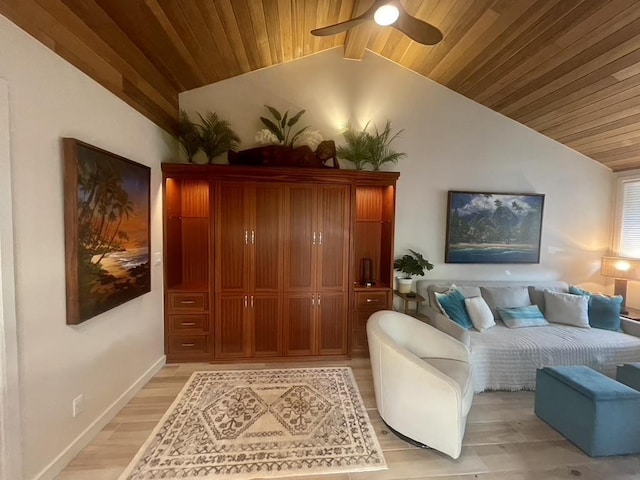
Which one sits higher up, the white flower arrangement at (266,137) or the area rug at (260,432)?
the white flower arrangement at (266,137)

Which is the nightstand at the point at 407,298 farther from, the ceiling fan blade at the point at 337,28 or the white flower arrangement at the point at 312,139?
the ceiling fan blade at the point at 337,28

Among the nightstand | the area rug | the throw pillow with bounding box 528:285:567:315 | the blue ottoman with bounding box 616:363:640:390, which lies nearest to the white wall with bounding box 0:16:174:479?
the area rug

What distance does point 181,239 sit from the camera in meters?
3.63

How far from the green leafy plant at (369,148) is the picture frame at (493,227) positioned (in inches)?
40.3

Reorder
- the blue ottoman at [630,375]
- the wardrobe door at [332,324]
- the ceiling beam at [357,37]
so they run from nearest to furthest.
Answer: the blue ottoman at [630,375] < the ceiling beam at [357,37] < the wardrobe door at [332,324]

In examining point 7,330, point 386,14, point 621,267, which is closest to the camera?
point 7,330

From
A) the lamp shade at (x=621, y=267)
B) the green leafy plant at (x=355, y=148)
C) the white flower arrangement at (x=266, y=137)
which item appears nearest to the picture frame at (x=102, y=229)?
the white flower arrangement at (x=266, y=137)

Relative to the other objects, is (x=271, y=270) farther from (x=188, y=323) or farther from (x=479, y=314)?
(x=479, y=314)

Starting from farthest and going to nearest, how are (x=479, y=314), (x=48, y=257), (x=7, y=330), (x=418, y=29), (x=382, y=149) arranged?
(x=382, y=149), (x=479, y=314), (x=418, y=29), (x=48, y=257), (x=7, y=330)

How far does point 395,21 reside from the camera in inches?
79.9

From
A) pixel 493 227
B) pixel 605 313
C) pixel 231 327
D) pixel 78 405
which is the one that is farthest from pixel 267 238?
pixel 605 313

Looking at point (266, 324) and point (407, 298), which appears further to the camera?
point (407, 298)

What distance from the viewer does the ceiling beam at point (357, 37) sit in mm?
2779

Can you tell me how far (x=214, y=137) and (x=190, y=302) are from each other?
1.93m
